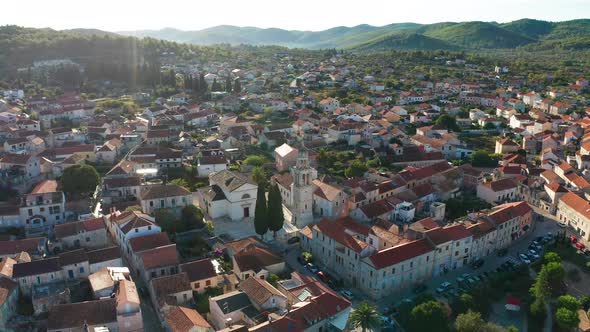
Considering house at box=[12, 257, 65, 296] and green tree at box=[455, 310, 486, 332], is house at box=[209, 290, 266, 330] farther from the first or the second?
green tree at box=[455, 310, 486, 332]

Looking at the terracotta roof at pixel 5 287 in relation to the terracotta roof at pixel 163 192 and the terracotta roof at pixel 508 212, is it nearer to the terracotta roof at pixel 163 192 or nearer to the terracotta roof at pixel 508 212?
the terracotta roof at pixel 163 192

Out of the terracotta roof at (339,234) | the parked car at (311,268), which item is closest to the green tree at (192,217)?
the terracotta roof at (339,234)

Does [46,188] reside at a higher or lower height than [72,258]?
higher

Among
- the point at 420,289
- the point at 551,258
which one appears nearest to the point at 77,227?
the point at 420,289

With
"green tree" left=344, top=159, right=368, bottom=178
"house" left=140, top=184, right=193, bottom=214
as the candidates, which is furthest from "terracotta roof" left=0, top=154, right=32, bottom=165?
"green tree" left=344, top=159, right=368, bottom=178

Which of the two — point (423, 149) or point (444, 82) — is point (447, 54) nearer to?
point (444, 82)

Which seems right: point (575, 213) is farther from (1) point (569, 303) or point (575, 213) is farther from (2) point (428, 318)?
(2) point (428, 318)
